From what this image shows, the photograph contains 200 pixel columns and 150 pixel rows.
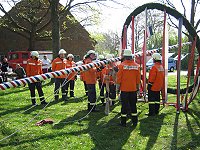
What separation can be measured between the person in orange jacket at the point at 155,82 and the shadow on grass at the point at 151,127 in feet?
1.31

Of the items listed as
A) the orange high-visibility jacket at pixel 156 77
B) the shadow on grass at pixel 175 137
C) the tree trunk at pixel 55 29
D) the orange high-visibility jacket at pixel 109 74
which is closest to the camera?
the shadow on grass at pixel 175 137

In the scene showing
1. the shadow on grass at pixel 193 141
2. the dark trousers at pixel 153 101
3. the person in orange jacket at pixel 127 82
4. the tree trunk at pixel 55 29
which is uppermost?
the tree trunk at pixel 55 29

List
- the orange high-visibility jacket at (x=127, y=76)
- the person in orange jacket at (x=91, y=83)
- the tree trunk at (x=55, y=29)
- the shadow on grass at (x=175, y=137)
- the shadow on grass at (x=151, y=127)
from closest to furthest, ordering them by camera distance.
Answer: the shadow on grass at (x=175, y=137), the shadow on grass at (x=151, y=127), the orange high-visibility jacket at (x=127, y=76), the person in orange jacket at (x=91, y=83), the tree trunk at (x=55, y=29)

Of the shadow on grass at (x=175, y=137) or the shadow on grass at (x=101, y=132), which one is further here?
the shadow on grass at (x=101, y=132)

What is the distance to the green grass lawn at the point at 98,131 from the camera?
6.30 m

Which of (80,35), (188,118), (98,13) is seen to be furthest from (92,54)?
(80,35)

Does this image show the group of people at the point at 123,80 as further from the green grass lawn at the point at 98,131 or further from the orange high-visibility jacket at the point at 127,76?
the green grass lawn at the point at 98,131

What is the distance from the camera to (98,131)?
734cm

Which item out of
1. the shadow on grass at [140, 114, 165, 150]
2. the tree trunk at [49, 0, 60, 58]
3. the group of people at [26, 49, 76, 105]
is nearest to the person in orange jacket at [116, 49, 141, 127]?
the shadow on grass at [140, 114, 165, 150]

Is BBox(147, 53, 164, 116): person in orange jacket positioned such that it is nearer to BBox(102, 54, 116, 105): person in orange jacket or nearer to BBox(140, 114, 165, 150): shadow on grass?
BBox(140, 114, 165, 150): shadow on grass

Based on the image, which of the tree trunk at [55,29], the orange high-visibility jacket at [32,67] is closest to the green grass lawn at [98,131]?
the orange high-visibility jacket at [32,67]

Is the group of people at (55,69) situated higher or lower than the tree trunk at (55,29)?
lower

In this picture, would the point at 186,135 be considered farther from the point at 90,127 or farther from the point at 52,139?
the point at 52,139

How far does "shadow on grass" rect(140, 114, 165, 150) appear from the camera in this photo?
663 cm
